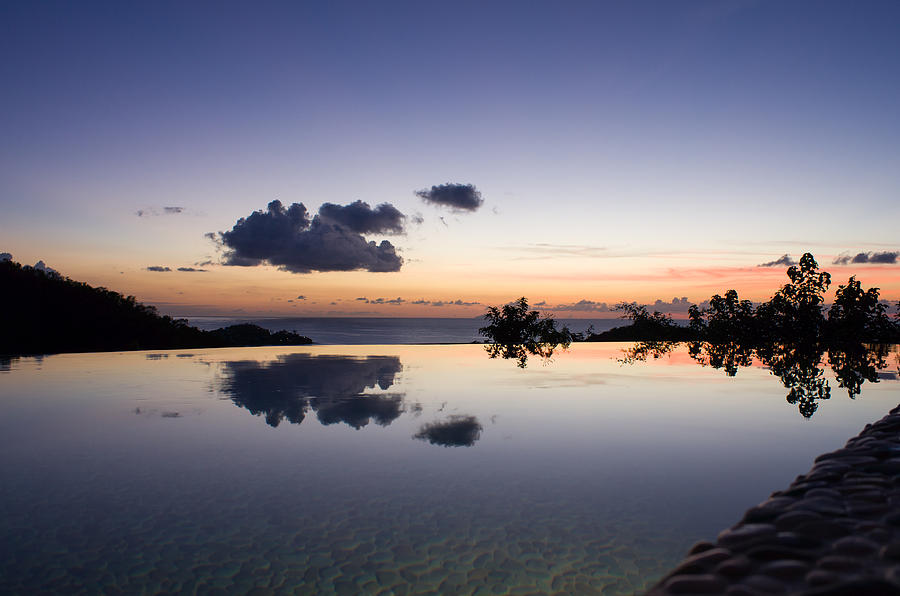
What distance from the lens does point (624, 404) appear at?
13.6 metres

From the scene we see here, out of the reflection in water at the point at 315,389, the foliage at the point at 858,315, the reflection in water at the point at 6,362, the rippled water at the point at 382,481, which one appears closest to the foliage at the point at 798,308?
the foliage at the point at 858,315

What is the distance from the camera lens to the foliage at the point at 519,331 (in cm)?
2664

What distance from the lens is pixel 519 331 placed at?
88.6ft

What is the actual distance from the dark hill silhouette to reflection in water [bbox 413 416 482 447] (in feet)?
95.9

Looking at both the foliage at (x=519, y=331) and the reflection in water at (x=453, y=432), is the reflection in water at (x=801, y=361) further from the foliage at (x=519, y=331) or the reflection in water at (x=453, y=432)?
the reflection in water at (x=453, y=432)

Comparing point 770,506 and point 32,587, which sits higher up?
point 770,506

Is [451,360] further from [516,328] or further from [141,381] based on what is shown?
[141,381]

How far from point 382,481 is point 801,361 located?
2191 centimetres

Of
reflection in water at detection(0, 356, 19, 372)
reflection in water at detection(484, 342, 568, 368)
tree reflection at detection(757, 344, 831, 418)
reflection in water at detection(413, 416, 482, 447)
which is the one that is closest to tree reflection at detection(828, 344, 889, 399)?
tree reflection at detection(757, 344, 831, 418)

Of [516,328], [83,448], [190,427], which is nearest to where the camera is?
[83,448]

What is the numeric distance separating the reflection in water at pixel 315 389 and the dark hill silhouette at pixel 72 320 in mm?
16338

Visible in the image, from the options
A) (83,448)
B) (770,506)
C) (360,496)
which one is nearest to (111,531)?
(360,496)

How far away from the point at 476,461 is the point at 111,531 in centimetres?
500

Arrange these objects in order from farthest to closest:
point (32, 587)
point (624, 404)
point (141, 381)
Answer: point (141, 381)
point (624, 404)
point (32, 587)
